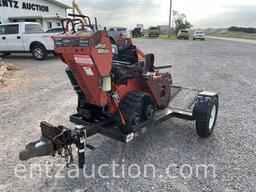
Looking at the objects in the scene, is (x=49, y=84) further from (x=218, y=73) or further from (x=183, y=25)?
(x=183, y=25)

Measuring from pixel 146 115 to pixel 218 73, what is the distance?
7988 mm

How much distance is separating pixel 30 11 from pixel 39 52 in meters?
11.5

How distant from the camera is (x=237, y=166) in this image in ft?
12.0

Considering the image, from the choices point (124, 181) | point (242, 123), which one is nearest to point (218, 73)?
point (242, 123)

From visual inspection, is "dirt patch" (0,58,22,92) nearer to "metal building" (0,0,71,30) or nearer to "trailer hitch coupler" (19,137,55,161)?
"trailer hitch coupler" (19,137,55,161)

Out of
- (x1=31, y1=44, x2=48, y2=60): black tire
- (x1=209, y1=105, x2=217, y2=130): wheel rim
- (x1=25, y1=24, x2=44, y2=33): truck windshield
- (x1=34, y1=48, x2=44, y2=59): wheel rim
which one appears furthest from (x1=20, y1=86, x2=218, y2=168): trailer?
(x1=25, y1=24, x2=44, y2=33): truck windshield

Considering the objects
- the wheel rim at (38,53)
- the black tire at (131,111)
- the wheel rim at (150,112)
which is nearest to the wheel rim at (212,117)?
the wheel rim at (150,112)

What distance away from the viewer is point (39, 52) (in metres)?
13.8

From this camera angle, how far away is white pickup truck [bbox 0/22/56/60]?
13398mm

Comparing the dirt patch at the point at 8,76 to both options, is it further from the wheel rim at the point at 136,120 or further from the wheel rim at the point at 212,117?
the wheel rim at the point at 212,117

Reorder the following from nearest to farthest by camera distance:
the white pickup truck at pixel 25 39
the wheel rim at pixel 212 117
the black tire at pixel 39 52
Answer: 1. the wheel rim at pixel 212 117
2. the white pickup truck at pixel 25 39
3. the black tire at pixel 39 52

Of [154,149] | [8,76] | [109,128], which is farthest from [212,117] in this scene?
[8,76]

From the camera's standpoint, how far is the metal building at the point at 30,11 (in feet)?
65.3

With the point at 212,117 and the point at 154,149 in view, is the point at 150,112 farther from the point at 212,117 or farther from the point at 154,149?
A: the point at 212,117
